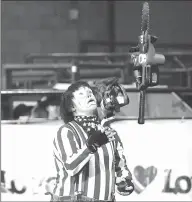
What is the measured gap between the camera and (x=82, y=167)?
3.21 metres

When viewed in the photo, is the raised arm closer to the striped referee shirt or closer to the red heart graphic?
the striped referee shirt

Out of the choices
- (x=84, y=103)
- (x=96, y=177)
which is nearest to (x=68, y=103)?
(x=84, y=103)

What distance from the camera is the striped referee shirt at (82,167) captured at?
321 centimetres

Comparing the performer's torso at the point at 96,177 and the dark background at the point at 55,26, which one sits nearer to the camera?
the performer's torso at the point at 96,177

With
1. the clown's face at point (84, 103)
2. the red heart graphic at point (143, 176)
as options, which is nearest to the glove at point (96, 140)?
the clown's face at point (84, 103)

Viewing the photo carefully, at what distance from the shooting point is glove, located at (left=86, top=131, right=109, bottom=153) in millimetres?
3135

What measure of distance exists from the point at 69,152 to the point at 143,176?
1869mm

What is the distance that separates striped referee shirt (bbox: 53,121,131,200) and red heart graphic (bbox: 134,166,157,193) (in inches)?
64.8

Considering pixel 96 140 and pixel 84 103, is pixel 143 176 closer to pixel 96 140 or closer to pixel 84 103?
pixel 84 103

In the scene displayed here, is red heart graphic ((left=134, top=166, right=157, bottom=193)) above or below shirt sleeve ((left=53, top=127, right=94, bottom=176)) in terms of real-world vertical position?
below

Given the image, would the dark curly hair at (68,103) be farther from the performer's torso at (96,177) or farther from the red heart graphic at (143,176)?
the red heart graphic at (143,176)

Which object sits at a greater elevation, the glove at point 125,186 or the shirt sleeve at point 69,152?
the shirt sleeve at point 69,152

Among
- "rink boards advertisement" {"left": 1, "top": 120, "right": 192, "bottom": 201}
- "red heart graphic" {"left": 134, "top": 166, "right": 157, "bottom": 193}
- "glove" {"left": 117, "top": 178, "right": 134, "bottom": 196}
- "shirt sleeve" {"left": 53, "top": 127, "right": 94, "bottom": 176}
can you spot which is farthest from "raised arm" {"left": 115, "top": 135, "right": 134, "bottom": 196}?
"red heart graphic" {"left": 134, "top": 166, "right": 157, "bottom": 193}

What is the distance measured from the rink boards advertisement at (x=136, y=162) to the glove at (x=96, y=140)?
67.5 inches
